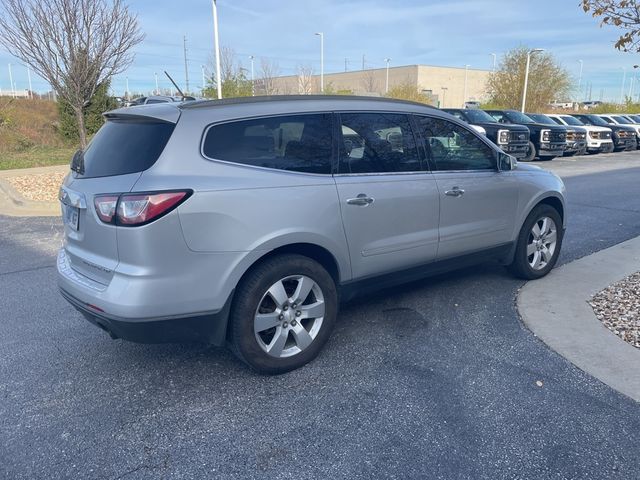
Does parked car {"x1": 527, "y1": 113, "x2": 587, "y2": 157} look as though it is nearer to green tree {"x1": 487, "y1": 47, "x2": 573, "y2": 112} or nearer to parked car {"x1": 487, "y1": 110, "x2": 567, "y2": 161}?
parked car {"x1": 487, "y1": 110, "x2": 567, "y2": 161}

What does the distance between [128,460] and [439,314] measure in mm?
→ 2810

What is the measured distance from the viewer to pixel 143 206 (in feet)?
9.36

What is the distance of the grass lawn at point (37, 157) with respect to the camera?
1550 centimetres

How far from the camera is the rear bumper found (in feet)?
9.75

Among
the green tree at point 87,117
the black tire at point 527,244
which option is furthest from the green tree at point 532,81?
the black tire at point 527,244

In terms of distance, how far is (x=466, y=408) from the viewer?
10.0ft

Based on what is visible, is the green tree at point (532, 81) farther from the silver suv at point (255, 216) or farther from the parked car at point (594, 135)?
the silver suv at point (255, 216)

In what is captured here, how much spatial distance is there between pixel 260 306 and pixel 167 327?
0.61 metres

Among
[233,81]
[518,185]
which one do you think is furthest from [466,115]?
[233,81]

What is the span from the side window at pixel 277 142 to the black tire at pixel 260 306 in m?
0.64

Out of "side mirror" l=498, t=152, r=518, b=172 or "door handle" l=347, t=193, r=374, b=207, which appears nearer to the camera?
"door handle" l=347, t=193, r=374, b=207

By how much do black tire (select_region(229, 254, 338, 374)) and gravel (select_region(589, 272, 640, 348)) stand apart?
95.1 inches

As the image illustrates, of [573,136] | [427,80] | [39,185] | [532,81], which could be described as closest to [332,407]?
[39,185]

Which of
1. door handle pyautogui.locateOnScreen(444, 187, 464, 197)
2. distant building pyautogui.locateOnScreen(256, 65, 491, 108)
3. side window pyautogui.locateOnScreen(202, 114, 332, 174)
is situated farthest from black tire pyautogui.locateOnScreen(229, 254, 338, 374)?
distant building pyautogui.locateOnScreen(256, 65, 491, 108)
